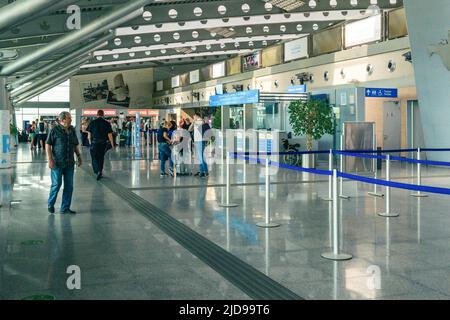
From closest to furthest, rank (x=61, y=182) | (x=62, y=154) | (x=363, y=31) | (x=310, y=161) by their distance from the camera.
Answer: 1. (x=62, y=154)
2. (x=61, y=182)
3. (x=310, y=161)
4. (x=363, y=31)

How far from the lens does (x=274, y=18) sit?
25141 millimetres

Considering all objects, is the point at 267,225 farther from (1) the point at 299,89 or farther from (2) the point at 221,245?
(1) the point at 299,89

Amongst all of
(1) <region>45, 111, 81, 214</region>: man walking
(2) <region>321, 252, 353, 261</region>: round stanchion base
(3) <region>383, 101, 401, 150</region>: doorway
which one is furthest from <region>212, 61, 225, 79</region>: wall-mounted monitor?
(2) <region>321, 252, 353, 261</region>: round stanchion base

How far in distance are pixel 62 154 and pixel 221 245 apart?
361cm

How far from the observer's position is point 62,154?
8.50 m

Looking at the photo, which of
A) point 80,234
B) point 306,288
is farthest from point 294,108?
point 306,288

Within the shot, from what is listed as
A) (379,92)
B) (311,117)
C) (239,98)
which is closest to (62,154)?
(311,117)

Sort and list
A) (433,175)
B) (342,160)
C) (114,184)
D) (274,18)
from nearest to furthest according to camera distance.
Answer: (114,184) < (433,175) < (342,160) < (274,18)

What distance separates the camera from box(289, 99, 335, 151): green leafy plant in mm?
17406

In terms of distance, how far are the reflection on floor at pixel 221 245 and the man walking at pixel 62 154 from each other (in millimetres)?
406

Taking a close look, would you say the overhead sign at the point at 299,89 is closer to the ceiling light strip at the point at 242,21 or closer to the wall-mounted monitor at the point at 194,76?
the ceiling light strip at the point at 242,21

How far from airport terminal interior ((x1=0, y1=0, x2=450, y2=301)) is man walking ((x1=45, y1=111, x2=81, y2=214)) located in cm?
2
